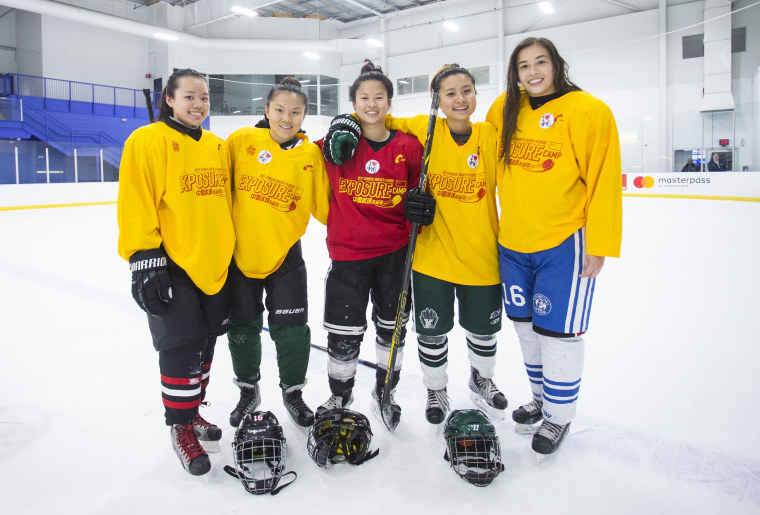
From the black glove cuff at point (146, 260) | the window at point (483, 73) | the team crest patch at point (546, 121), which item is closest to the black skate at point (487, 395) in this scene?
the team crest patch at point (546, 121)

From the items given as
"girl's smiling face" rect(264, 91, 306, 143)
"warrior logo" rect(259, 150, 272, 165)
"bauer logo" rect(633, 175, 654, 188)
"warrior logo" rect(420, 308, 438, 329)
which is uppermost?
"bauer logo" rect(633, 175, 654, 188)

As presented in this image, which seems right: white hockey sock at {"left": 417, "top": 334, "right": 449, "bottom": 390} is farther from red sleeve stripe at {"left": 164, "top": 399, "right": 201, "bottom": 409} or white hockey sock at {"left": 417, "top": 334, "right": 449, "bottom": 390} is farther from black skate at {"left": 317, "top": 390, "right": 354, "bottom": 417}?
red sleeve stripe at {"left": 164, "top": 399, "right": 201, "bottom": 409}

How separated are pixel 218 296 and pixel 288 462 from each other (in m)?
0.54

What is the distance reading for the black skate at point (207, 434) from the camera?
1570 millimetres

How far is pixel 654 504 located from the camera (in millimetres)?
1296

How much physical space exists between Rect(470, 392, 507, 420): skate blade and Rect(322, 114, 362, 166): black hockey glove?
0.97 metres

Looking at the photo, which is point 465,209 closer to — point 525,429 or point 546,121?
point 546,121

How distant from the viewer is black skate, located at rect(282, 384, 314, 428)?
5.52ft

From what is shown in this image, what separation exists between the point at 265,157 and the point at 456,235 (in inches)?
26.7

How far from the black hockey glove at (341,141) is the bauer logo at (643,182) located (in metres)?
9.92

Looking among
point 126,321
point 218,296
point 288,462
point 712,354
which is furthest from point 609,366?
point 126,321

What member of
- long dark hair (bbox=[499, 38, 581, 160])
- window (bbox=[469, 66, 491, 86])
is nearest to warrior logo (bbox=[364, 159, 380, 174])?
long dark hair (bbox=[499, 38, 581, 160])

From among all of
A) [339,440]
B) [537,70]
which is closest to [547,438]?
[339,440]

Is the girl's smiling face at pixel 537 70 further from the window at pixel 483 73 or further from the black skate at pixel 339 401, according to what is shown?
the window at pixel 483 73
